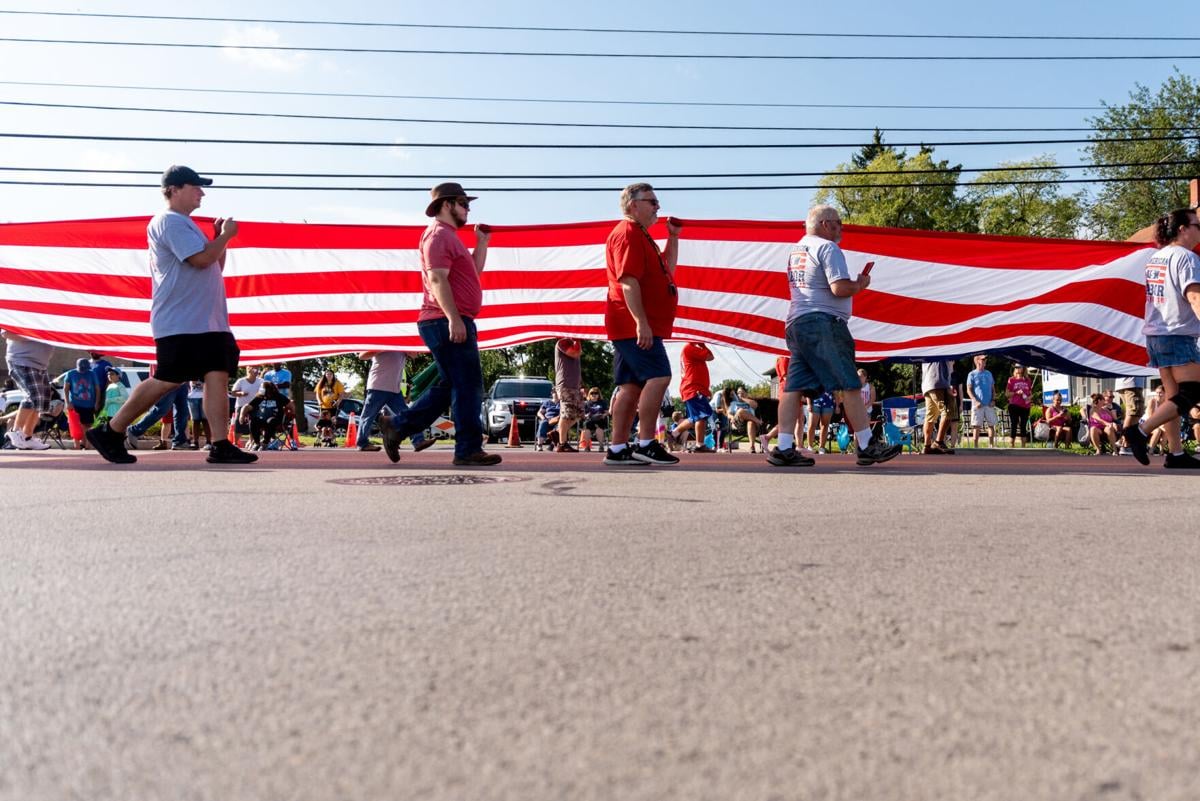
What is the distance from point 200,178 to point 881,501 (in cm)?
538

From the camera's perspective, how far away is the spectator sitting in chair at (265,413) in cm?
1591

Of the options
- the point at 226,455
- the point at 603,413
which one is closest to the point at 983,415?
the point at 603,413

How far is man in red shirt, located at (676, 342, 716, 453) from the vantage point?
13672mm

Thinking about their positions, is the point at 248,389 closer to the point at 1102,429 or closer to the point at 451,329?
the point at 451,329

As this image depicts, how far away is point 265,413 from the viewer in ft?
52.2

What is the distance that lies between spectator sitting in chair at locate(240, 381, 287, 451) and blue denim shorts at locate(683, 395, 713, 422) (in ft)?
20.8

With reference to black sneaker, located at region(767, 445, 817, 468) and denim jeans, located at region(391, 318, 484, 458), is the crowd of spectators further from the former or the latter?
black sneaker, located at region(767, 445, 817, 468)

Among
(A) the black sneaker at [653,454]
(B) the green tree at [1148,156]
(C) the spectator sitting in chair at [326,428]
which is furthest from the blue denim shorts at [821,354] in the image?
(B) the green tree at [1148,156]

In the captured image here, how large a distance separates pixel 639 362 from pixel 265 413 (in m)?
9.82

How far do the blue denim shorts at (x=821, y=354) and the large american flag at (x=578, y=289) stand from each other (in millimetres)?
2955

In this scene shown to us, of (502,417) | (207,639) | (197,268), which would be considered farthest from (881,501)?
(502,417)

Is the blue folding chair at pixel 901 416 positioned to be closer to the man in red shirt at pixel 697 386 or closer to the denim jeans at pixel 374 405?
the man in red shirt at pixel 697 386

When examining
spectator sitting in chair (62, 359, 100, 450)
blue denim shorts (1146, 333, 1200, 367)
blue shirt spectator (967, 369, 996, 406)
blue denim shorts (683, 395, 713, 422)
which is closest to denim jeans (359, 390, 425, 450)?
blue denim shorts (683, 395, 713, 422)

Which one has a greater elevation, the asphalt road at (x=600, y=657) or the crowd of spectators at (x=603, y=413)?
the crowd of spectators at (x=603, y=413)
